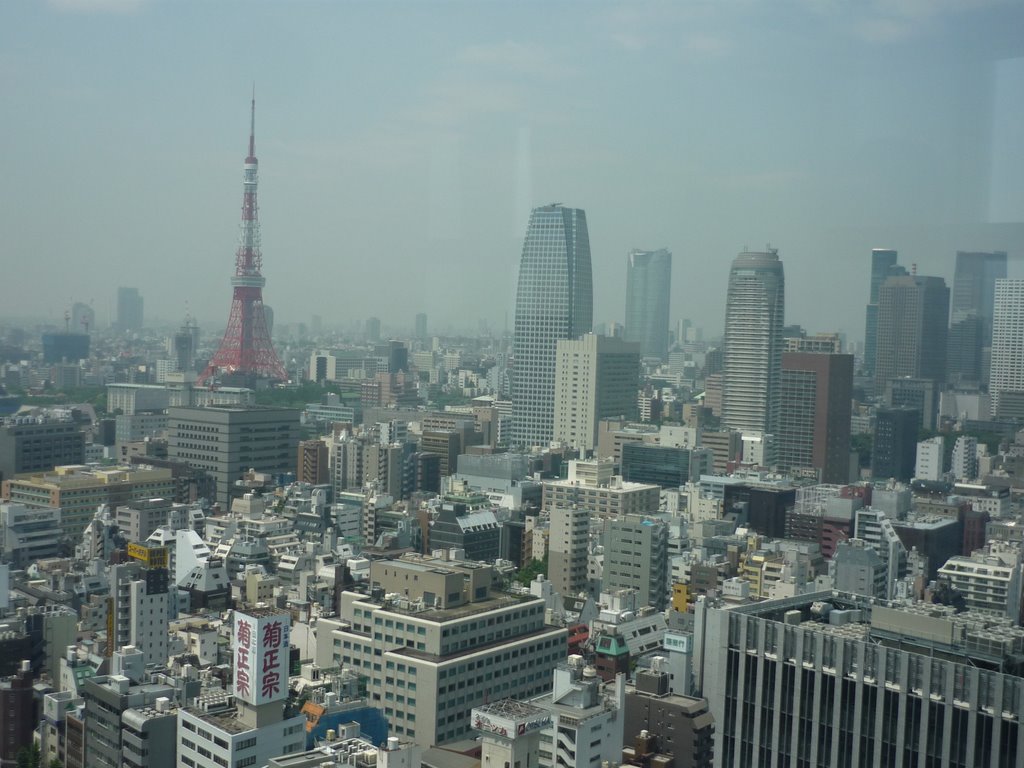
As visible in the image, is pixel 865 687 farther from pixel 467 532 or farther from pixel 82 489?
pixel 82 489

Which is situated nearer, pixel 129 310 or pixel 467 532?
pixel 467 532

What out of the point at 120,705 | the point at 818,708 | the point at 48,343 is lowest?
the point at 120,705

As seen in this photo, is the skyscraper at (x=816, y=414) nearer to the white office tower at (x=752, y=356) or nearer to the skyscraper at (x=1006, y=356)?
the white office tower at (x=752, y=356)

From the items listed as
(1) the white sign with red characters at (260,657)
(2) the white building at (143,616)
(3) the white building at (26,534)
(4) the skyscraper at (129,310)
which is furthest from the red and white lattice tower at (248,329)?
(1) the white sign with red characters at (260,657)

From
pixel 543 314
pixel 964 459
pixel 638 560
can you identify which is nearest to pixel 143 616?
pixel 638 560

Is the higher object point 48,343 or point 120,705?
point 48,343

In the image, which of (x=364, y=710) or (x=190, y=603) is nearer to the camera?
(x=364, y=710)

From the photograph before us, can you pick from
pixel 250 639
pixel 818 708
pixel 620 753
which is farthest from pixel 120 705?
pixel 818 708

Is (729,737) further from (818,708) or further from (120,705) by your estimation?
(120,705)
